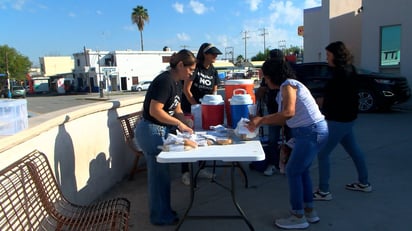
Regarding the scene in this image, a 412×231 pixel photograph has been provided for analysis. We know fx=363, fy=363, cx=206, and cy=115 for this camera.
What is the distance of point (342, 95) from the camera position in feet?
12.6

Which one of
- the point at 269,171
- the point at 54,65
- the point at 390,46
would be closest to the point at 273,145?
the point at 269,171

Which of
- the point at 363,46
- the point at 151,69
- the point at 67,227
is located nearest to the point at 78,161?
the point at 67,227

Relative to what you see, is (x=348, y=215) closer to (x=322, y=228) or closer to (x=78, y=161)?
(x=322, y=228)

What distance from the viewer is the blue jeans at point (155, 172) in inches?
133

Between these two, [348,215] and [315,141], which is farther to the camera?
[348,215]

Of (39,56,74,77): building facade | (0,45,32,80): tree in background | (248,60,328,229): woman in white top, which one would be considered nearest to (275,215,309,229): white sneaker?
(248,60,328,229): woman in white top

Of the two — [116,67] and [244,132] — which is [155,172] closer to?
[244,132]

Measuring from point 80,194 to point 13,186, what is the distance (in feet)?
5.04

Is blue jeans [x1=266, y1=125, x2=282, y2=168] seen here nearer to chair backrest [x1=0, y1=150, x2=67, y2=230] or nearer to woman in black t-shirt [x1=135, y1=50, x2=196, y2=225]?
woman in black t-shirt [x1=135, y1=50, x2=196, y2=225]

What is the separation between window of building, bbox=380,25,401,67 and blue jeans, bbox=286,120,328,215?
39.2 feet

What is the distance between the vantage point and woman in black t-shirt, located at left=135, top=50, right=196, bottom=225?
3.24 m

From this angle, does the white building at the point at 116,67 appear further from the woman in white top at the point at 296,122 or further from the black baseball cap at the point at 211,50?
the woman in white top at the point at 296,122

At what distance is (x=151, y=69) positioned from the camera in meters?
61.4

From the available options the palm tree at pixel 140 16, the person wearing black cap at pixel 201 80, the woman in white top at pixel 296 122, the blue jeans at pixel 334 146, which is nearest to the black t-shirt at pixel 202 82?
the person wearing black cap at pixel 201 80
